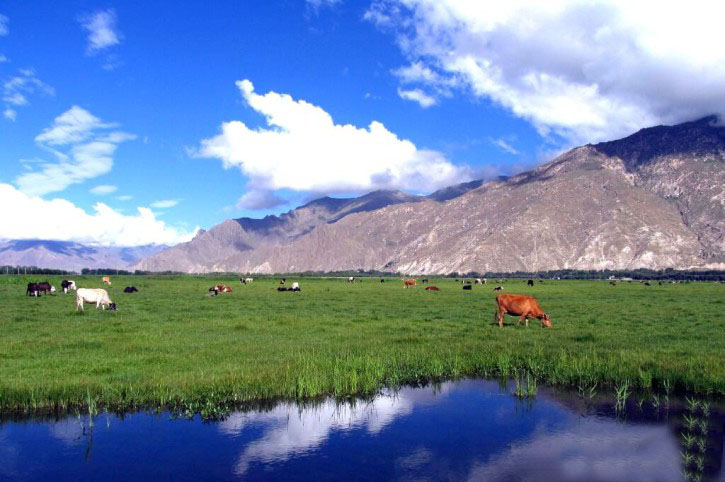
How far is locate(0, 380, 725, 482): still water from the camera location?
10555 millimetres

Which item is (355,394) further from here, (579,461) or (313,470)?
(579,461)

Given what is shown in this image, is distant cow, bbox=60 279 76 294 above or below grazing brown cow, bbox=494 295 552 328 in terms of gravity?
above

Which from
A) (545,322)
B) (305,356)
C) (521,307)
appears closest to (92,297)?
(305,356)

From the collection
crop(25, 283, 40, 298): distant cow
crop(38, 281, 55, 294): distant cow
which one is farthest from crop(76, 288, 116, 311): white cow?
crop(38, 281, 55, 294): distant cow

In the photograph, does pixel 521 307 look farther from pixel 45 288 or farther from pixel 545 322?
pixel 45 288

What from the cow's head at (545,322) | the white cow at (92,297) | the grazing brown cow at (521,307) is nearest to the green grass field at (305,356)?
the cow's head at (545,322)

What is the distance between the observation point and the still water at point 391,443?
10.6 m

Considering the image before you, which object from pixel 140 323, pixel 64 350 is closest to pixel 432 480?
pixel 64 350

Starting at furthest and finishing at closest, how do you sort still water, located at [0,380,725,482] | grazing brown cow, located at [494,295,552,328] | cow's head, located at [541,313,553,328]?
grazing brown cow, located at [494,295,552,328] → cow's head, located at [541,313,553,328] → still water, located at [0,380,725,482]

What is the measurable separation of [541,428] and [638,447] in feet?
7.21

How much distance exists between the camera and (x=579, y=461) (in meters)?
11.1

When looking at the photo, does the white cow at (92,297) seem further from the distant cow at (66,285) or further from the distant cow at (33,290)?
the distant cow at (66,285)

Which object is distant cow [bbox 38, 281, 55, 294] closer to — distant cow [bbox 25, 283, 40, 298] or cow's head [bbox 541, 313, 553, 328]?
distant cow [bbox 25, 283, 40, 298]

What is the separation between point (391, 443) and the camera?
12164 millimetres
